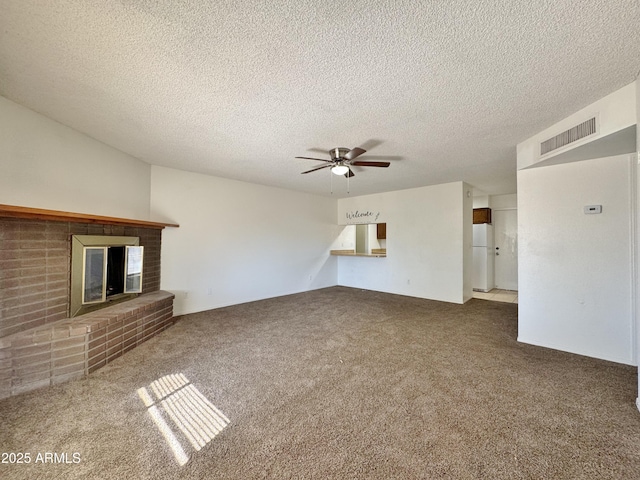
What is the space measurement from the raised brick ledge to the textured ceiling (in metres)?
1.99

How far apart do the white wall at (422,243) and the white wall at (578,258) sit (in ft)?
5.97

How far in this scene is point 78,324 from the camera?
230 cm

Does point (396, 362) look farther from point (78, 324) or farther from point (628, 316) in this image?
point (78, 324)

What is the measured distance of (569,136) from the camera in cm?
232

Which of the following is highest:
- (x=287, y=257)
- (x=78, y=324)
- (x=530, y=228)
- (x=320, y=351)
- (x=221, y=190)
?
(x=221, y=190)

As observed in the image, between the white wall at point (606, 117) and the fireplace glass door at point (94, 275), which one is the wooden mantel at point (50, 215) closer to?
the fireplace glass door at point (94, 275)

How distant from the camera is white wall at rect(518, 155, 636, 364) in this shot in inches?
96.9

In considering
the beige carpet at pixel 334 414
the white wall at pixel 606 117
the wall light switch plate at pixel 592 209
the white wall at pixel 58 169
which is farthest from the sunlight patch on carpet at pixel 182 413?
the wall light switch plate at pixel 592 209

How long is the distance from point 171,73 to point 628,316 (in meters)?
4.61

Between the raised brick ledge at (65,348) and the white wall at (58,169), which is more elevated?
the white wall at (58,169)

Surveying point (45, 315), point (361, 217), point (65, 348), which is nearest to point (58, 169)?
point (45, 315)

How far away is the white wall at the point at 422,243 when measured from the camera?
487cm

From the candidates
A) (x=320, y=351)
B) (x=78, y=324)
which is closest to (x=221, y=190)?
(x=78, y=324)

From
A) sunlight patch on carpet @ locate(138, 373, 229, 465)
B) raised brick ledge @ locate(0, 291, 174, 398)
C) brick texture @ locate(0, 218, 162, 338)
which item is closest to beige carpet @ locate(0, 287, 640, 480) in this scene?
sunlight patch on carpet @ locate(138, 373, 229, 465)
